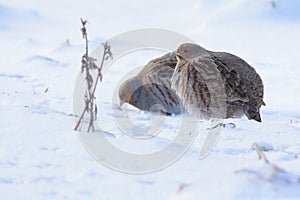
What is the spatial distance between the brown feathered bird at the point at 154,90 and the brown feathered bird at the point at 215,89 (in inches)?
12.7

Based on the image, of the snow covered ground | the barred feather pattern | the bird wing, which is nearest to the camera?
the snow covered ground

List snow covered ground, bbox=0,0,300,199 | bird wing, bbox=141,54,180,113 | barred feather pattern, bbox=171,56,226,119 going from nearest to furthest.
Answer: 1. snow covered ground, bbox=0,0,300,199
2. barred feather pattern, bbox=171,56,226,119
3. bird wing, bbox=141,54,180,113

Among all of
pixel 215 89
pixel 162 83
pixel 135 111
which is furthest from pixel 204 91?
pixel 162 83

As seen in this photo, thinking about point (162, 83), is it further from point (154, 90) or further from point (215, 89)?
point (215, 89)

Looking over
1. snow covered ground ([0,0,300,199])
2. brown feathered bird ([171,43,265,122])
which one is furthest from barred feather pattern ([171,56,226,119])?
snow covered ground ([0,0,300,199])

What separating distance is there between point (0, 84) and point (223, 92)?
2578 mm

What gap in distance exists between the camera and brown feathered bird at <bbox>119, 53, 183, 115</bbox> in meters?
5.03

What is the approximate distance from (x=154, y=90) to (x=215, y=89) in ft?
2.91

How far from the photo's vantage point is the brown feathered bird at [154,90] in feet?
16.5

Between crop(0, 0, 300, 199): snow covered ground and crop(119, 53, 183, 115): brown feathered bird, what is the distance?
12.2 inches

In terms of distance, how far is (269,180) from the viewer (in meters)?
2.02

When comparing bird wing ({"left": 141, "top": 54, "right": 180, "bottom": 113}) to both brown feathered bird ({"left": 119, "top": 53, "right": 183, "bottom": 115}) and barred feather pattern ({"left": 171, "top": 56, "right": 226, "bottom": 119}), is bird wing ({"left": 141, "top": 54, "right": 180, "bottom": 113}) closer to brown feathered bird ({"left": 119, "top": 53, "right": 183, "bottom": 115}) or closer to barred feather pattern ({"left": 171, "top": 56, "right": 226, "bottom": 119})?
brown feathered bird ({"left": 119, "top": 53, "right": 183, "bottom": 115})

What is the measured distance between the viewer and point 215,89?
14.7 feet

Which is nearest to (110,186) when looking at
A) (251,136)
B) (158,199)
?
(158,199)
